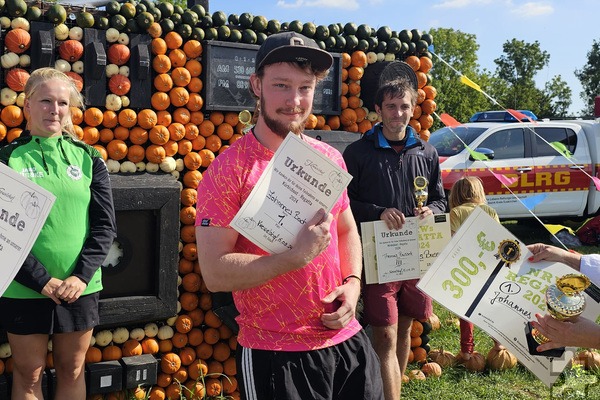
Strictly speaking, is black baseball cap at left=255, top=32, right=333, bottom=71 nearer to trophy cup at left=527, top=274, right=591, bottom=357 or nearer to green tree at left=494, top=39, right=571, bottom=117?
trophy cup at left=527, top=274, right=591, bottom=357

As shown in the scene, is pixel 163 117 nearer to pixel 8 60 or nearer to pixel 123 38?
pixel 123 38

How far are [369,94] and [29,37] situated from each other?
2.28 metres

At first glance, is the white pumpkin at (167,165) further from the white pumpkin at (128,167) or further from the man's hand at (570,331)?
the man's hand at (570,331)

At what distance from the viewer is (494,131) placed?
1048 cm

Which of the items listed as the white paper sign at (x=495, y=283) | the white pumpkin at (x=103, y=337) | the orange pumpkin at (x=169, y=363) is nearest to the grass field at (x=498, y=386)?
the white paper sign at (x=495, y=283)

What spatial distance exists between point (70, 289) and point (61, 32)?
148 cm

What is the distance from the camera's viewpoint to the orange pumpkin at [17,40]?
139 inches

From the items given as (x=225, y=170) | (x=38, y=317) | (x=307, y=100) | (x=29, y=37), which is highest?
(x=29, y=37)

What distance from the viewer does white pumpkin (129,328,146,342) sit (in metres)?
4.04

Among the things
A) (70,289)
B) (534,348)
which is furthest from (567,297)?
(70,289)

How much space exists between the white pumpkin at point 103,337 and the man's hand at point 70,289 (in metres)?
0.85

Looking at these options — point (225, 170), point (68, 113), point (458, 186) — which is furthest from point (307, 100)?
point (458, 186)

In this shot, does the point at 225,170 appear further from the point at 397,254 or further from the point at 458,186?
the point at 458,186

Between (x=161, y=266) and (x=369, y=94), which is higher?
(x=369, y=94)
